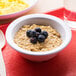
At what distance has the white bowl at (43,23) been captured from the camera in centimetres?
71

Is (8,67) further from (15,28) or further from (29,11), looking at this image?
(29,11)

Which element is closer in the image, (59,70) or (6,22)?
(59,70)

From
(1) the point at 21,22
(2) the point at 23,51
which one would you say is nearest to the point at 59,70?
(2) the point at 23,51

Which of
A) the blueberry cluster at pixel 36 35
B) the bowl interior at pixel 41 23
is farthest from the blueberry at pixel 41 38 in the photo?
the bowl interior at pixel 41 23

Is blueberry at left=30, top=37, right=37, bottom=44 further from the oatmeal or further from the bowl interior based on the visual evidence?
the bowl interior

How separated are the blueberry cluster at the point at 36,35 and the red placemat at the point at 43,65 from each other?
0.10 metres

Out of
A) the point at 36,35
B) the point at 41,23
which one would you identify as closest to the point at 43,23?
the point at 41,23

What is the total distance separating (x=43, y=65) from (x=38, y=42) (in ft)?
0.31

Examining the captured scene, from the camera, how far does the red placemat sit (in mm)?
758

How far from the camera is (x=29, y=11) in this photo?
1114 mm

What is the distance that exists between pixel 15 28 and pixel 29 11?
300 mm

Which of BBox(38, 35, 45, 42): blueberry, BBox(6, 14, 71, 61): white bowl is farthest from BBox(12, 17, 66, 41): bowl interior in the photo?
BBox(38, 35, 45, 42): blueberry

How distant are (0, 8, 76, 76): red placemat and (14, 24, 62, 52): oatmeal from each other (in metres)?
0.07

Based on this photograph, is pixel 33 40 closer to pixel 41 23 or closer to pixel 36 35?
pixel 36 35
